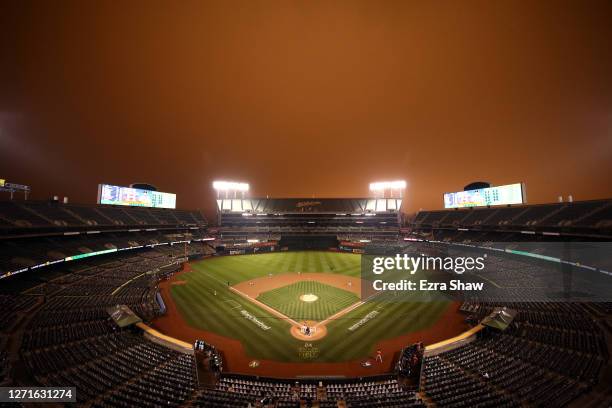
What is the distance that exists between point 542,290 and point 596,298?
13.0ft

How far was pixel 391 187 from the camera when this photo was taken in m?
70.3

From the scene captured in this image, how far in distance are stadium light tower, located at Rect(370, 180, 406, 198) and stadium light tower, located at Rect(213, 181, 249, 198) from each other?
4147 centimetres

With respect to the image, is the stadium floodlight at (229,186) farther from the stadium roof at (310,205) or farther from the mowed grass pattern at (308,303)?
the mowed grass pattern at (308,303)

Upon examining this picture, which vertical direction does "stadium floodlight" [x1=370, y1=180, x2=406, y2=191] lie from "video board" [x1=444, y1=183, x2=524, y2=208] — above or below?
above

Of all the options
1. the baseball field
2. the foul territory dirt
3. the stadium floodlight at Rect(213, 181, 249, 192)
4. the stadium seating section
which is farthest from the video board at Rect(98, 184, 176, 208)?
the foul territory dirt

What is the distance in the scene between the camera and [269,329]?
21.7 meters

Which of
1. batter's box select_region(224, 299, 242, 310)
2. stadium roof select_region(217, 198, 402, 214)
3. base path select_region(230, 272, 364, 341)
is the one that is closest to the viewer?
base path select_region(230, 272, 364, 341)

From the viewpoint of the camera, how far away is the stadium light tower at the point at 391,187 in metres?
69.3

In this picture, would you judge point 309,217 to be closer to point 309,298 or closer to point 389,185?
point 389,185

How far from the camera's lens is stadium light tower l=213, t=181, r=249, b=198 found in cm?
7112

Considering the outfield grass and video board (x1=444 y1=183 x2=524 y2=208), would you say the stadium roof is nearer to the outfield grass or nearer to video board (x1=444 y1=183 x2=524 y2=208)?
video board (x1=444 y1=183 x2=524 y2=208)

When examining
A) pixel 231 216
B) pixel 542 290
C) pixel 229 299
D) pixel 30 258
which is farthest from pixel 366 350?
pixel 231 216

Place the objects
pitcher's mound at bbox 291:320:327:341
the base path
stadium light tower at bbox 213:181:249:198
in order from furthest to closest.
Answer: stadium light tower at bbox 213:181:249:198
the base path
pitcher's mound at bbox 291:320:327:341

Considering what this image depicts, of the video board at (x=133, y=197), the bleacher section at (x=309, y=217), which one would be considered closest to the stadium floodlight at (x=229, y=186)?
the bleacher section at (x=309, y=217)
